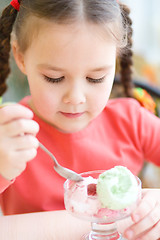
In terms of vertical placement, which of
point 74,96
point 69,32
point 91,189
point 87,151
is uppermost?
point 69,32

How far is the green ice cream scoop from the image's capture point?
78cm

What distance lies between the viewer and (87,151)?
1.26 meters

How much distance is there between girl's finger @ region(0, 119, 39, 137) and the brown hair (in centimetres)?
32

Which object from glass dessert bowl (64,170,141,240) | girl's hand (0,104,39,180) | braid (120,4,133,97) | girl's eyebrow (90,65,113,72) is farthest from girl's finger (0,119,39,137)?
braid (120,4,133,97)

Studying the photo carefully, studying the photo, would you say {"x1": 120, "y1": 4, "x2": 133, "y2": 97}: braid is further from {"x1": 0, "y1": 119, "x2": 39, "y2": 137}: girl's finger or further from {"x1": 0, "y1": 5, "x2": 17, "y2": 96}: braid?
{"x1": 0, "y1": 119, "x2": 39, "y2": 137}: girl's finger

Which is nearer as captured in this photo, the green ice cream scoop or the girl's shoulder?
the green ice cream scoop

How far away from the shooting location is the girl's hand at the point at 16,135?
752 millimetres

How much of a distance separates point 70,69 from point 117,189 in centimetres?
33

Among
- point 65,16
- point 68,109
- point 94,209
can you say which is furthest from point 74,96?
point 94,209

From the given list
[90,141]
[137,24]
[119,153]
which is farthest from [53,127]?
[137,24]

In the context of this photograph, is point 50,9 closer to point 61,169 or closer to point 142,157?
point 61,169

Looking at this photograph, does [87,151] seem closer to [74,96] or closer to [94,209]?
[74,96]

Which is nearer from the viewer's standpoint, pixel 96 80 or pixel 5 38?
pixel 96 80

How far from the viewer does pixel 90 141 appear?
4.20 feet
